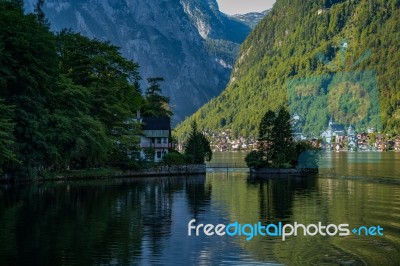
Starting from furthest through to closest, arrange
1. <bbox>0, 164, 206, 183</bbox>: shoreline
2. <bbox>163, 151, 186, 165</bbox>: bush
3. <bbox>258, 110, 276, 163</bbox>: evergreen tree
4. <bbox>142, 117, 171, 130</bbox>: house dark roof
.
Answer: <bbox>142, 117, 171, 130</bbox>: house dark roof, <bbox>258, 110, 276, 163</bbox>: evergreen tree, <bbox>163, 151, 186, 165</bbox>: bush, <bbox>0, 164, 206, 183</bbox>: shoreline

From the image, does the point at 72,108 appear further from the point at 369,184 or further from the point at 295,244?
the point at 295,244

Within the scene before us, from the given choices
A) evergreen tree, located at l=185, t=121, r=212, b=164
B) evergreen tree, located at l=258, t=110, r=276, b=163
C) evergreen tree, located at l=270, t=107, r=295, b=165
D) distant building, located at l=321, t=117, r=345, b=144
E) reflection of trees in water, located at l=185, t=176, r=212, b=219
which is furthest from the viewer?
distant building, located at l=321, t=117, r=345, b=144

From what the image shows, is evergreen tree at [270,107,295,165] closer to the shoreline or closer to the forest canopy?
the shoreline

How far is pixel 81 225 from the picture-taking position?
38.9 metres

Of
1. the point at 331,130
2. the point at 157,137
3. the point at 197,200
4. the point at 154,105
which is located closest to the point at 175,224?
the point at 197,200

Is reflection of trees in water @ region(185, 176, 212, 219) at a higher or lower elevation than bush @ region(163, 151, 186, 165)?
lower

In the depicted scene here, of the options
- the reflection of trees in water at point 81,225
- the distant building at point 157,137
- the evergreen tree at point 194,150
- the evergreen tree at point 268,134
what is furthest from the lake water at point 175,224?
the evergreen tree at point 268,134

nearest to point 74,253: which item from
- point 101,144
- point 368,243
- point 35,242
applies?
point 35,242

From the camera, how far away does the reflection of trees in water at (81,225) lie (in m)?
29.2

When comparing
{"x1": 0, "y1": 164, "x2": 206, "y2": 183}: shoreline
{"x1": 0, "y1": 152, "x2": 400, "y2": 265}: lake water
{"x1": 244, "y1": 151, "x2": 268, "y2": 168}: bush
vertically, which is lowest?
{"x1": 0, "y1": 152, "x2": 400, "y2": 265}: lake water

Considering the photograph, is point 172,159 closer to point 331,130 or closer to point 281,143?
point 281,143

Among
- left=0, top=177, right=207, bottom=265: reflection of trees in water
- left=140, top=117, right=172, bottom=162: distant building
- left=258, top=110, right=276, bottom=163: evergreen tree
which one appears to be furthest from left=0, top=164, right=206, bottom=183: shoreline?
left=258, top=110, right=276, bottom=163: evergreen tree

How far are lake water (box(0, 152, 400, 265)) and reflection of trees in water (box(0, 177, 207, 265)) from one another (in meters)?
0.05

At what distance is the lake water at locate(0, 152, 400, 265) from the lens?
29047 mm
